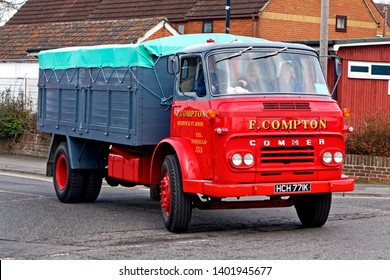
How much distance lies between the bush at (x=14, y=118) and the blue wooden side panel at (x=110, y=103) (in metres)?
14.7

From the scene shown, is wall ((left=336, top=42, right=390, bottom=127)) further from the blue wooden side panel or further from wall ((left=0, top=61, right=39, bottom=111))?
the blue wooden side panel

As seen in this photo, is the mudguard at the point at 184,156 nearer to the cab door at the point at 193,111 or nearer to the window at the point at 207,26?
the cab door at the point at 193,111

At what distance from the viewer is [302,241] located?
12219 mm

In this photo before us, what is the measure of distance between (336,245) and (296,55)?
9.69 ft

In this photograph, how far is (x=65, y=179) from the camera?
17.9 metres

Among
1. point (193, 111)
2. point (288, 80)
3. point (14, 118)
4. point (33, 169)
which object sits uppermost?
point (288, 80)

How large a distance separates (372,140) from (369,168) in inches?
34.1

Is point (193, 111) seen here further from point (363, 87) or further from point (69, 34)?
point (69, 34)

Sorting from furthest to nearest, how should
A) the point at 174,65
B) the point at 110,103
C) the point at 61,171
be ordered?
the point at 61,171 < the point at 110,103 < the point at 174,65

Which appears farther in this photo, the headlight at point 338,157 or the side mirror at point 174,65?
the side mirror at point 174,65

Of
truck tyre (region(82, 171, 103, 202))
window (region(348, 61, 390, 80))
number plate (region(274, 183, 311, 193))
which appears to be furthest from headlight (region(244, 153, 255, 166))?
window (region(348, 61, 390, 80))

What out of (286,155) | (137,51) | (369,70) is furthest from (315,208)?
(369,70)

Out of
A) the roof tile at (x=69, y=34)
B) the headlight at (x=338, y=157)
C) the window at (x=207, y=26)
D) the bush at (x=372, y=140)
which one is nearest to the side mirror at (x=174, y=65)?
the headlight at (x=338, y=157)

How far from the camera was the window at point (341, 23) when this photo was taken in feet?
185
